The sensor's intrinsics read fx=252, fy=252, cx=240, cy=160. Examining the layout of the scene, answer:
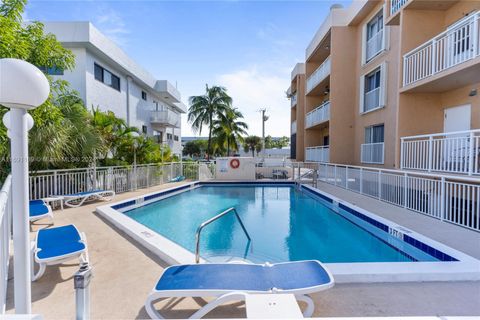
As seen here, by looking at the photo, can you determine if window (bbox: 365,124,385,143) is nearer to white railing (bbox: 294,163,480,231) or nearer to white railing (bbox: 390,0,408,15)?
white railing (bbox: 294,163,480,231)

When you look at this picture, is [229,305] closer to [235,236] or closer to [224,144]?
[235,236]

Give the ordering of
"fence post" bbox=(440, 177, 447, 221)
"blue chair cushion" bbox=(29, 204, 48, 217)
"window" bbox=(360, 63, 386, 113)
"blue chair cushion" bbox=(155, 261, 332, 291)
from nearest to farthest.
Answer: "blue chair cushion" bbox=(155, 261, 332, 291)
"blue chair cushion" bbox=(29, 204, 48, 217)
"fence post" bbox=(440, 177, 447, 221)
"window" bbox=(360, 63, 386, 113)

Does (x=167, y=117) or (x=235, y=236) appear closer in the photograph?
(x=235, y=236)

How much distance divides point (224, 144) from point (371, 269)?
2257cm

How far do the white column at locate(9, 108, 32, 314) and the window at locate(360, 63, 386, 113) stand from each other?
1299cm

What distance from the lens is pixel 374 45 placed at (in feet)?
41.9

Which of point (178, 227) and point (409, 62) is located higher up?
point (409, 62)

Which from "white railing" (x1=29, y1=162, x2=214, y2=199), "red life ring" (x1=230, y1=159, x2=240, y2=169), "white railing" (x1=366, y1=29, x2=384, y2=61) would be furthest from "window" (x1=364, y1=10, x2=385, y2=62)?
"white railing" (x1=29, y1=162, x2=214, y2=199)

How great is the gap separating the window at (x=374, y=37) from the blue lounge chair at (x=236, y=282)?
1253 centimetres

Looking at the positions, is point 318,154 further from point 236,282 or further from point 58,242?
point 58,242

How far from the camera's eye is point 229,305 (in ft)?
9.25

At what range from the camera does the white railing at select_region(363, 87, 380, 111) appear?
40.6 ft

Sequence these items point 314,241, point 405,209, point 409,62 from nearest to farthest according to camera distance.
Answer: point 314,241, point 405,209, point 409,62

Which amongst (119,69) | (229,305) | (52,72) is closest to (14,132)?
(229,305)
